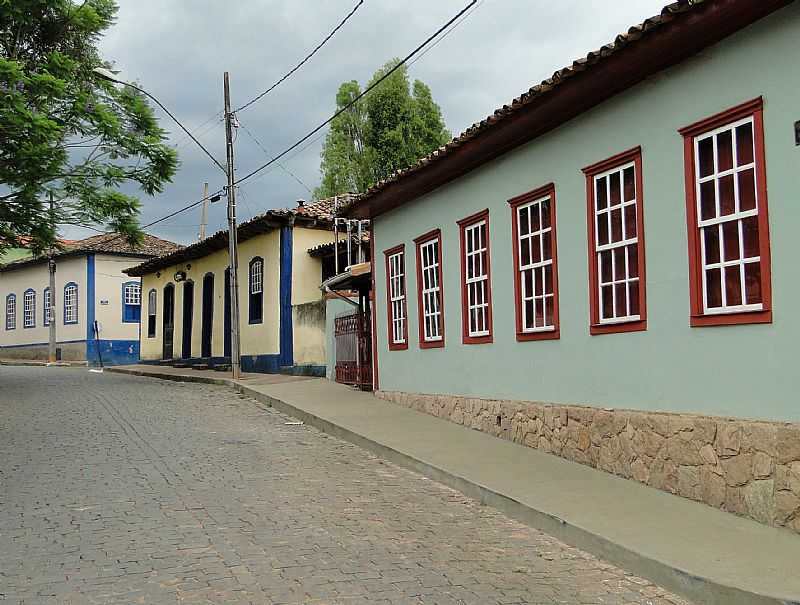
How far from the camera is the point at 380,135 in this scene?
3741 cm

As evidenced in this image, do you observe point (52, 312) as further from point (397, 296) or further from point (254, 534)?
point (254, 534)

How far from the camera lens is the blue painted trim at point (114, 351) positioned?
127 feet

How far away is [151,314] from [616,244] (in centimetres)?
A: 2703

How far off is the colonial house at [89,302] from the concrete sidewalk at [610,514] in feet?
95.4

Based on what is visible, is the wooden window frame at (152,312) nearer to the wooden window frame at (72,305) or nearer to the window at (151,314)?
the window at (151,314)

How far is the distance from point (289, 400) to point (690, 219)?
971 cm

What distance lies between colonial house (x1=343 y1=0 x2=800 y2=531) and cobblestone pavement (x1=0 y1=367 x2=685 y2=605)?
1.65 m

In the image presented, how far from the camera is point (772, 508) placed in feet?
21.1

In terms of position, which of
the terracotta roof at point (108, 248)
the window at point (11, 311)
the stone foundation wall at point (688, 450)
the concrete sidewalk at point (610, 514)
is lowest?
the concrete sidewalk at point (610, 514)

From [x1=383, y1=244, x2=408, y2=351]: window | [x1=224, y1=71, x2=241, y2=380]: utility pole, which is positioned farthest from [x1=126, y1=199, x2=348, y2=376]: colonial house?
[x1=383, y1=244, x2=408, y2=351]: window

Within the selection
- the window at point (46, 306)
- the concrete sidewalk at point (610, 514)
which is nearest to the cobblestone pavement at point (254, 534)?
the concrete sidewalk at point (610, 514)

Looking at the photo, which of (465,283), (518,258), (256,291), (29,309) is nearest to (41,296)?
(29,309)

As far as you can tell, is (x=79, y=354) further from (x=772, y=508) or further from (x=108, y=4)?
(x=772, y=508)

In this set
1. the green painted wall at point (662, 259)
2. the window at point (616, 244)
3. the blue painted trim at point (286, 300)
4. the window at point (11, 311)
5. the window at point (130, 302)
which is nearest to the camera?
the green painted wall at point (662, 259)
